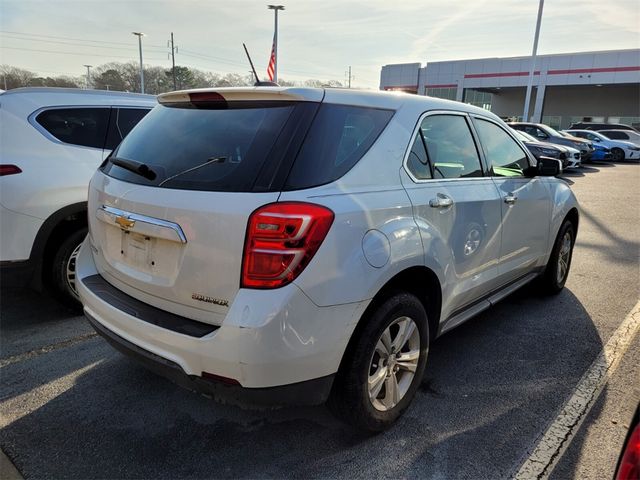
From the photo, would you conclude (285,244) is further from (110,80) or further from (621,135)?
(110,80)

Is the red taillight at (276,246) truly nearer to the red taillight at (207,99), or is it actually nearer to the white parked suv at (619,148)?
the red taillight at (207,99)

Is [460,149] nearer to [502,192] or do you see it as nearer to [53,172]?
[502,192]

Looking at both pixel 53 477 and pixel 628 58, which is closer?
pixel 53 477

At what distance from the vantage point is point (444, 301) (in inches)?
111

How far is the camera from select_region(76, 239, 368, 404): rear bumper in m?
1.90

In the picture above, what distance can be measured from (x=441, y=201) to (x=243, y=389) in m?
1.48

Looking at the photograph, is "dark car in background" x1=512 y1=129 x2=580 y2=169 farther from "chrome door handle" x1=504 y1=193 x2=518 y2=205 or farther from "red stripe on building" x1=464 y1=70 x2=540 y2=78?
"red stripe on building" x1=464 y1=70 x2=540 y2=78

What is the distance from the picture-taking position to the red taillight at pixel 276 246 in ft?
6.29

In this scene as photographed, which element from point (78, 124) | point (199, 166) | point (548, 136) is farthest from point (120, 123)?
point (548, 136)

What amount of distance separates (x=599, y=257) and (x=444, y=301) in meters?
4.36

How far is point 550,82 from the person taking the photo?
43.7 meters

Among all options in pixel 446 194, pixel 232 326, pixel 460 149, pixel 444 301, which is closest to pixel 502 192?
pixel 460 149

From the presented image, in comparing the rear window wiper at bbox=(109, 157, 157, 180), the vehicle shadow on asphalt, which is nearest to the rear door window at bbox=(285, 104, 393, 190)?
the rear window wiper at bbox=(109, 157, 157, 180)

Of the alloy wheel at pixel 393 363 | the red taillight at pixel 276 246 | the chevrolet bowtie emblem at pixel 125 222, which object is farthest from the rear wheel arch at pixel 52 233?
the alloy wheel at pixel 393 363
